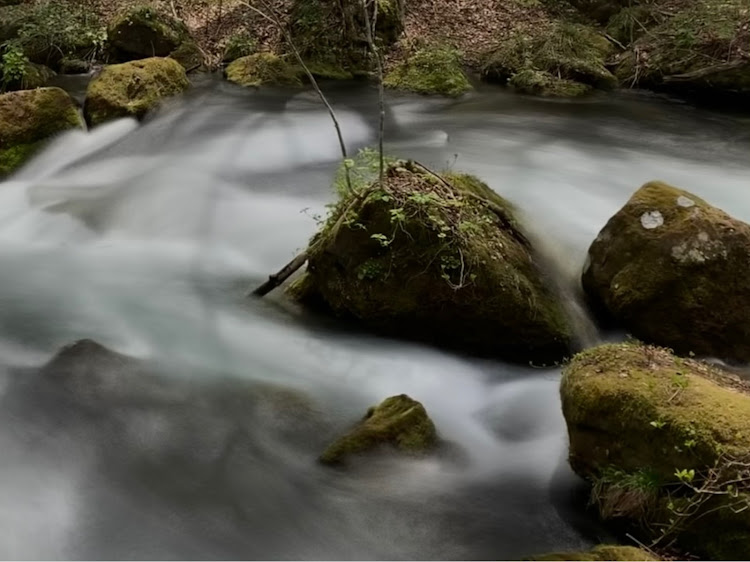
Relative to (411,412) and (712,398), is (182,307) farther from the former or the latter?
(712,398)

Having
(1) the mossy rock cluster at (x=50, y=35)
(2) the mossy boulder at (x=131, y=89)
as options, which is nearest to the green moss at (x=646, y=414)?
(2) the mossy boulder at (x=131, y=89)

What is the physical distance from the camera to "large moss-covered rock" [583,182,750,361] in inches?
200

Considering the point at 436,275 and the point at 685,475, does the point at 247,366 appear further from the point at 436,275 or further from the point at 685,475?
the point at 685,475

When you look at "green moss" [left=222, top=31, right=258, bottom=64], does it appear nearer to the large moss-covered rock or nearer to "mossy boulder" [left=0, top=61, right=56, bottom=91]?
"mossy boulder" [left=0, top=61, right=56, bottom=91]

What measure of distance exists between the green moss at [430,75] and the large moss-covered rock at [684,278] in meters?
6.59

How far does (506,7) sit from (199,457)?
12.4m

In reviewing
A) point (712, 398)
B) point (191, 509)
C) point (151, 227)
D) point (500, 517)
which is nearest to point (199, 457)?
point (191, 509)

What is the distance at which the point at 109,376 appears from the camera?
191 inches

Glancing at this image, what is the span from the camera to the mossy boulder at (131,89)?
30.1ft

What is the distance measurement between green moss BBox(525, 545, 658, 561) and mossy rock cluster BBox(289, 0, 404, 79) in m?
10.0

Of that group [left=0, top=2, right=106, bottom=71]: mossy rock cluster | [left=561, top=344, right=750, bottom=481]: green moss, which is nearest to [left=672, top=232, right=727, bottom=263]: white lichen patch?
[left=561, top=344, right=750, bottom=481]: green moss

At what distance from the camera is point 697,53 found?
11.3 m

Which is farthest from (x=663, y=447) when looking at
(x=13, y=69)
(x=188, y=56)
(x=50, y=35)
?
(x=50, y=35)

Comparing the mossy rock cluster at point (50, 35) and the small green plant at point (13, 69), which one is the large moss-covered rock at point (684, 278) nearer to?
the small green plant at point (13, 69)
